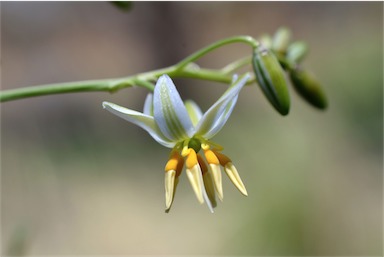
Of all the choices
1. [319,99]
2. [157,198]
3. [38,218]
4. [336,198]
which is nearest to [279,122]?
[336,198]

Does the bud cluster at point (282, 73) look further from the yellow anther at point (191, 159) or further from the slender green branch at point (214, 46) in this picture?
the yellow anther at point (191, 159)

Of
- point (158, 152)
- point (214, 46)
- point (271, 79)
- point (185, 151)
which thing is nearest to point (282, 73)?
point (271, 79)

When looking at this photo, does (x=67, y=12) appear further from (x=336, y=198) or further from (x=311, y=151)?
(x=336, y=198)

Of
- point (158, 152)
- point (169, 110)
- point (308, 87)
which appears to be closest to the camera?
point (169, 110)

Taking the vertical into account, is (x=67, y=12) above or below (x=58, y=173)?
above

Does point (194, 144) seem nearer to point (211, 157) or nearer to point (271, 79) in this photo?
point (211, 157)

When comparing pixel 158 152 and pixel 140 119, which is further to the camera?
pixel 158 152

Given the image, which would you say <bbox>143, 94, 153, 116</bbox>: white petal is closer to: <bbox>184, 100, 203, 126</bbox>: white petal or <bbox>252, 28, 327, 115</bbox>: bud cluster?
<bbox>184, 100, 203, 126</bbox>: white petal

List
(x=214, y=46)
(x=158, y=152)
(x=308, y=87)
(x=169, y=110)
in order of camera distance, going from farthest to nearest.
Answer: (x=158, y=152) → (x=308, y=87) → (x=214, y=46) → (x=169, y=110)
